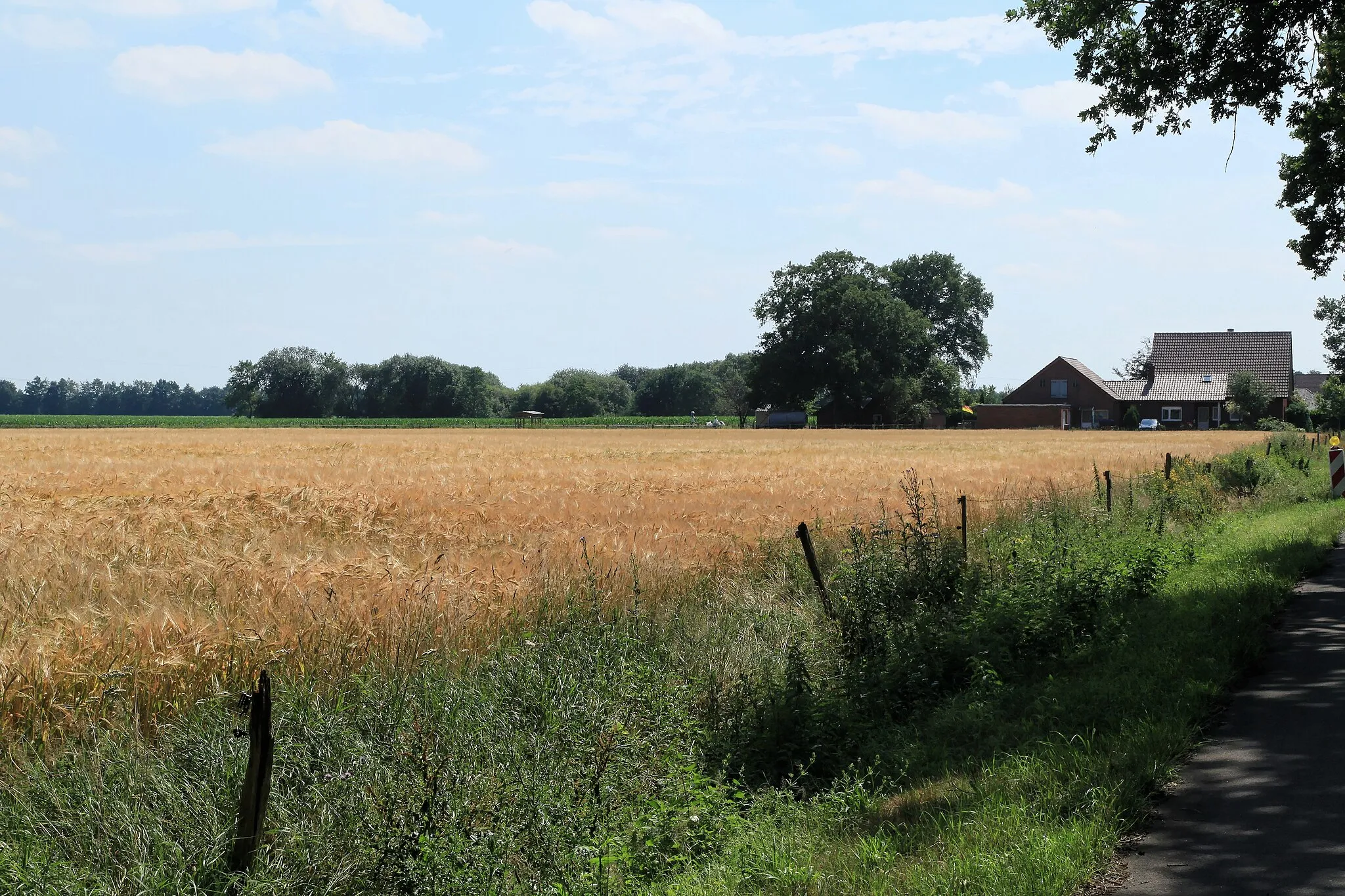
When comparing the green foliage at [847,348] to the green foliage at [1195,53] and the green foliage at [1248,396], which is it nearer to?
the green foliage at [1248,396]

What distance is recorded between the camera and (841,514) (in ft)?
54.0

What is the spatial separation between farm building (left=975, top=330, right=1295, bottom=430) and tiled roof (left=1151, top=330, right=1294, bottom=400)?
69mm

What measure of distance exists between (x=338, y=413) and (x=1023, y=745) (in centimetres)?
16832

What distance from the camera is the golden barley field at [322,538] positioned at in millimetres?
6871

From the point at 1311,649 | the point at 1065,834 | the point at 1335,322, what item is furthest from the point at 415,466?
the point at 1335,322

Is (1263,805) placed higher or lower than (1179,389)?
lower

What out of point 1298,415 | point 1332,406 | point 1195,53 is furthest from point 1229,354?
point 1195,53

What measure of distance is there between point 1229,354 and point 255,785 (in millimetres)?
121470

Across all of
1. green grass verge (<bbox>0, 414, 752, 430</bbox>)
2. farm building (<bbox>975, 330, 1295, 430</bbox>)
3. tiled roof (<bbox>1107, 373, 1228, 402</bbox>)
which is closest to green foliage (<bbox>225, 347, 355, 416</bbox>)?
green grass verge (<bbox>0, 414, 752, 430</bbox>)

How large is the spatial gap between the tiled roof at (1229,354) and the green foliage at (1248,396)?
8.46 metres

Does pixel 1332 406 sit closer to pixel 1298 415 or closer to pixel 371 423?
pixel 1298 415

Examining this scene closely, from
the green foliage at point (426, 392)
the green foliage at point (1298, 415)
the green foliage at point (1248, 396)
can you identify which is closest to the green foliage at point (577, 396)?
the green foliage at point (426, 392)

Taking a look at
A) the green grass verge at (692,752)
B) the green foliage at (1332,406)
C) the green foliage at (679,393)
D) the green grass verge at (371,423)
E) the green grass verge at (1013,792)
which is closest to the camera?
the green grass verge at (692,752)

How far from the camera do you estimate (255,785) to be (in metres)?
4.49
